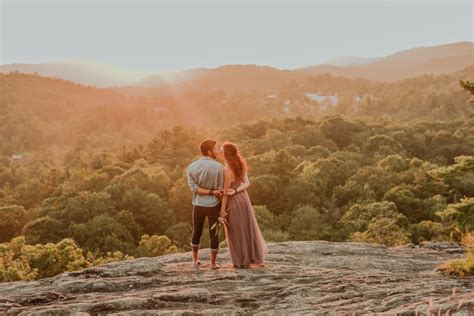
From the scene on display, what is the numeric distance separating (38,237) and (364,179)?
38.1m

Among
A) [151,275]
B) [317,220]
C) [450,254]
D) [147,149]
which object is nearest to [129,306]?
[151,275]

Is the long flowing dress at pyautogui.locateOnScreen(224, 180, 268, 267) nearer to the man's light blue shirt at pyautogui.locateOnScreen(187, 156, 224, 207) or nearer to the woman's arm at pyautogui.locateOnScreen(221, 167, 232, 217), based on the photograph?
the woman's arm at pyautogui.locateOnScreen(221, 167, 232, 217)

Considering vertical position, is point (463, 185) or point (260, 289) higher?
point (260, 289)

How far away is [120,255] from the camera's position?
41062 millimetres

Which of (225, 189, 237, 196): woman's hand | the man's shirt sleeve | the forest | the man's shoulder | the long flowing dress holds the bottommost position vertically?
the forest

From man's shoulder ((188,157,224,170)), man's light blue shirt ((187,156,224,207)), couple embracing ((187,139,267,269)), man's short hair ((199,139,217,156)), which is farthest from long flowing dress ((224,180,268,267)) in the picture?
man's short hair ((199,139,217,156))

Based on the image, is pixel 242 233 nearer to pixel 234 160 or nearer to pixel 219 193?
pixel 219 193

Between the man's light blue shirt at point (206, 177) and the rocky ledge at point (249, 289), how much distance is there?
159 cm

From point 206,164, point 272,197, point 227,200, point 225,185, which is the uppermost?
point 206,164

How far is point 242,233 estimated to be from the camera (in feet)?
36.7

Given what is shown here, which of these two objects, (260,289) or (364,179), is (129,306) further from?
(364,179)

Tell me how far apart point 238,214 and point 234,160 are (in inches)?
48.1

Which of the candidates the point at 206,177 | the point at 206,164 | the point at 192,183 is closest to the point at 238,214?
the point at 206,177

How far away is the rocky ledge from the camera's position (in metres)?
8.27
